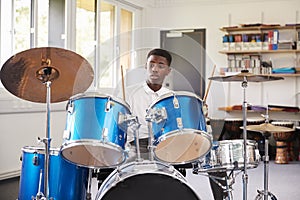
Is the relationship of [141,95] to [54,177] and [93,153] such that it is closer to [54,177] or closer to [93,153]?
[93,153]

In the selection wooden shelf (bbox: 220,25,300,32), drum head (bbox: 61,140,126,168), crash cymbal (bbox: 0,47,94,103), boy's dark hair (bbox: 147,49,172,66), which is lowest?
drum head (bbox: 61,140,126,168)

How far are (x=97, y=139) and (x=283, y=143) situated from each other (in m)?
4.33

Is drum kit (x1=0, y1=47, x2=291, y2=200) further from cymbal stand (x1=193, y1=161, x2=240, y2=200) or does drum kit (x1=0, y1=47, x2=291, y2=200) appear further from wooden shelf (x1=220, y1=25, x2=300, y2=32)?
wooden shelf (x1=220, y1=25, x2=300, y2=32)

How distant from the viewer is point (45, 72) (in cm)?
277

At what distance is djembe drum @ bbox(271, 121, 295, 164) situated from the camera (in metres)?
6.10

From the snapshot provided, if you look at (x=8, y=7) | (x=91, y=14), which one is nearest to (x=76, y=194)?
(x=8, y=7)

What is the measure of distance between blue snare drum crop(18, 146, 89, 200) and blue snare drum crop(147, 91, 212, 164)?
0.63 metres

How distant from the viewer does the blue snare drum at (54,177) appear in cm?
278

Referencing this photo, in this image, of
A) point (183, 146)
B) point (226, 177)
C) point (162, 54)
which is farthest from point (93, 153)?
point (226, 177)

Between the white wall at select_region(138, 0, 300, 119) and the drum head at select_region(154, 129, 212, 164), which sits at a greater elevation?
the white wall at select_region(138, 0, 300, 119)

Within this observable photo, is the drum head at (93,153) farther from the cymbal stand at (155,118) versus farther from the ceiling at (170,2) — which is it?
the ceiling at (170,2)

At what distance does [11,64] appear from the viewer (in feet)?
8.91

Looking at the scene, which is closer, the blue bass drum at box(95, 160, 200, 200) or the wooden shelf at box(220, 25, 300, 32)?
the blue bass drum at box(95, 160, 200, 200)

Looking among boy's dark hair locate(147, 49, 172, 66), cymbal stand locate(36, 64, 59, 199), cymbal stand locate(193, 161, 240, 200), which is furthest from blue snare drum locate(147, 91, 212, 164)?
cymbal stand locate(36, 64, 59, 199)
